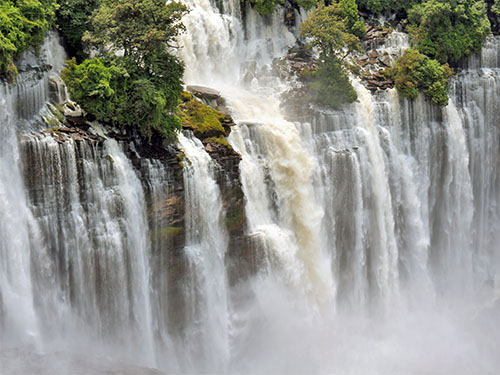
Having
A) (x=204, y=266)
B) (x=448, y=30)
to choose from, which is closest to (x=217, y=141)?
(x=204, y=266)

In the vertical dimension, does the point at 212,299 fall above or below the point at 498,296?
above

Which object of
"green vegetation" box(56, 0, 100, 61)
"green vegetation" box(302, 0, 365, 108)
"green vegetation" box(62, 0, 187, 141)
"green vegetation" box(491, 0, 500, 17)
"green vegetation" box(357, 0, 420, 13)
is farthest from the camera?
"green vegetation" box(491, 0, 500, 17)

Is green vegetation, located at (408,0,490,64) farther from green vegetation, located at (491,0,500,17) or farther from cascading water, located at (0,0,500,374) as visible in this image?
green vegetation, located at (491,0,500,17)

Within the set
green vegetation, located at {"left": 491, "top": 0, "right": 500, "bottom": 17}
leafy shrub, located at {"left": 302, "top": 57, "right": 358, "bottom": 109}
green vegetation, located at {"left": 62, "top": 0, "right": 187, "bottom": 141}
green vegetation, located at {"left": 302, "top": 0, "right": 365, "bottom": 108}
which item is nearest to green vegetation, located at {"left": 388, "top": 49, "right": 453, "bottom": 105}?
green vegetation, located at {"left": 302, "top": 0, "right": 365, "bottom": 108}

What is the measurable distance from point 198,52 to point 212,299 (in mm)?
12746

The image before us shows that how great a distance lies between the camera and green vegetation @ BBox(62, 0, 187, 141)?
1786 centimetres

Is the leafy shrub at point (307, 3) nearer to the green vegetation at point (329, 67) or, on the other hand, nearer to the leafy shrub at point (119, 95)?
the green vegetation at point (329, 67)

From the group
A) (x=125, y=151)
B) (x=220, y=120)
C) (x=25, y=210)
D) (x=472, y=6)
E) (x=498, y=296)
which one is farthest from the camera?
(x=472, y=6)

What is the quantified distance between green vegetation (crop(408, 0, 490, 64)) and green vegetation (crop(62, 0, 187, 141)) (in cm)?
1920

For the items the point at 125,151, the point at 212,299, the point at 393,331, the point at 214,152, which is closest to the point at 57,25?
the point at 125,151

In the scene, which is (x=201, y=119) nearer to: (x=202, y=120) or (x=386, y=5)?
(x=202, y=120)

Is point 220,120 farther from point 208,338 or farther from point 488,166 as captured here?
point 488,166

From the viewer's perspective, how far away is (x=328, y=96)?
25766 millimetres

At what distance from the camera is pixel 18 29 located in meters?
16.5
